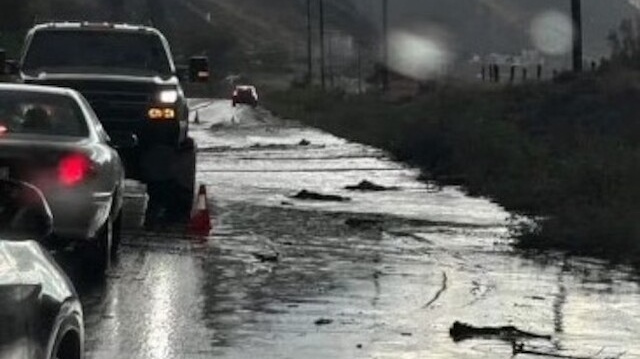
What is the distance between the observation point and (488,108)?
48.0 meters

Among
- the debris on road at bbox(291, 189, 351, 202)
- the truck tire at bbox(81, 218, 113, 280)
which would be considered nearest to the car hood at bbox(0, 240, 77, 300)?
the truck tire at bbox(81, 218, 113, 280)

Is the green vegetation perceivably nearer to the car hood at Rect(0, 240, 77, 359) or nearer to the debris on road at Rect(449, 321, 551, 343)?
the debris on road at Rect(449, 321, 551, 343)

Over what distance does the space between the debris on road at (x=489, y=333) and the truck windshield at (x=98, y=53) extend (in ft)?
29.4

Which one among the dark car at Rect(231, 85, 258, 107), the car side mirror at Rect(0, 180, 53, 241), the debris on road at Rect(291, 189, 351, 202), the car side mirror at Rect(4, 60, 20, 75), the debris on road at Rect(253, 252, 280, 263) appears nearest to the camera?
the car side mirror at Rect(0, 180, 53, 241)

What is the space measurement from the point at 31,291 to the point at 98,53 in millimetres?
13813

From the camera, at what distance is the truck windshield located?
779 inches

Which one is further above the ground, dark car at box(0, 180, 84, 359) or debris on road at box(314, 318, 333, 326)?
dark car at box(0, 180, 84, 359)

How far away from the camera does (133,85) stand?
1914 centimetres

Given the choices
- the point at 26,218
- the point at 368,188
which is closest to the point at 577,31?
the point at 368,188

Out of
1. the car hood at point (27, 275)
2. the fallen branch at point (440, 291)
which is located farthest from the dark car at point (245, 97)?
the car hood at point (27, 275)

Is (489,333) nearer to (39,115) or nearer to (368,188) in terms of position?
(39,115)

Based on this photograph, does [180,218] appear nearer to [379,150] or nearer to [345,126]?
[379,150]

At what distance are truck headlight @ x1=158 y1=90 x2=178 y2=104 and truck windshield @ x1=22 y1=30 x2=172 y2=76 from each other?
2.09 ft

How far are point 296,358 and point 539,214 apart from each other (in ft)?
37.9
